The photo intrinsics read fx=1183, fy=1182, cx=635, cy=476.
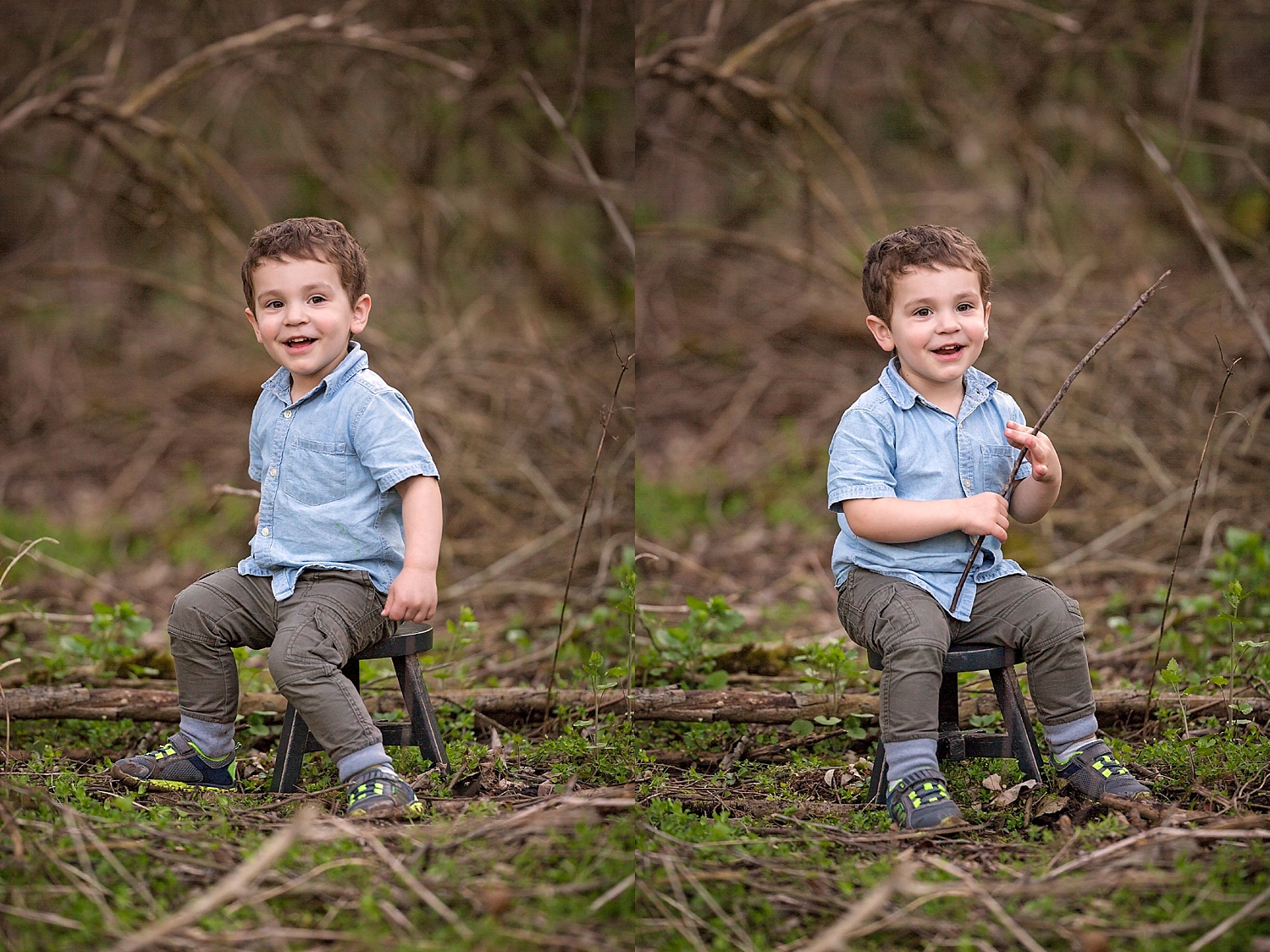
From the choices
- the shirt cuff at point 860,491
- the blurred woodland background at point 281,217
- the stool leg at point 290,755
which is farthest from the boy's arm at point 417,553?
the blurred woodland background at point 281,217

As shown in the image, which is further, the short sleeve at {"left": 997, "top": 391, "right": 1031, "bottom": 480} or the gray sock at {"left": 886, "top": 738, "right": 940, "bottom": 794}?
the short sleeve at {"left": 997, "top": 391, "right": 1031, "bottom": 480}

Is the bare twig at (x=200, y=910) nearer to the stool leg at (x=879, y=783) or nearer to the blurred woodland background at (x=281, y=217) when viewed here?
the stool leg at (x=879, y=783)

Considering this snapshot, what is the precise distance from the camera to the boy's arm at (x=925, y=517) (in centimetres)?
253

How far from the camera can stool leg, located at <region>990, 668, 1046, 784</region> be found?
2648 mm

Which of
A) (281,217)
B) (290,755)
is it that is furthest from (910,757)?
(281,217)

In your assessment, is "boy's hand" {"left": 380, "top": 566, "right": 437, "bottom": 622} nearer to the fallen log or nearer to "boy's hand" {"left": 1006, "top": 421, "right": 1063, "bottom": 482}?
the fallen log

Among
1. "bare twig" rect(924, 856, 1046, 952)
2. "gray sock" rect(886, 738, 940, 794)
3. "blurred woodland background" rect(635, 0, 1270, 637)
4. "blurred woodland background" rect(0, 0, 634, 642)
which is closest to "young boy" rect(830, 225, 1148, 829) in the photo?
"gray sock" rect(886, 738, 940, 794)

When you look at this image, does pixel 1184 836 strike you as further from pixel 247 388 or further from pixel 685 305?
pixel 247 388

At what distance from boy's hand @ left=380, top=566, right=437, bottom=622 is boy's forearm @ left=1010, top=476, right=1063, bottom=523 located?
1.35 meters

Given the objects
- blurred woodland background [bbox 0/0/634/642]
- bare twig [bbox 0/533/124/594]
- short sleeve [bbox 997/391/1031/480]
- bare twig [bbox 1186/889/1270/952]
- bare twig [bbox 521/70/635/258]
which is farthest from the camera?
blurred woodland background [bbox 0/0/634/642]

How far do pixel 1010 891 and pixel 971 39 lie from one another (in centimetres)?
569

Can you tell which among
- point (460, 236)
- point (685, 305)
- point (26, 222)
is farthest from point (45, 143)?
point (685, 305)

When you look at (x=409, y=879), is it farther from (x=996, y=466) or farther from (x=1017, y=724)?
(x=996, y=466)

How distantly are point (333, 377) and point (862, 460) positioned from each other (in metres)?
1.24
